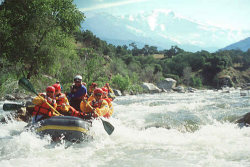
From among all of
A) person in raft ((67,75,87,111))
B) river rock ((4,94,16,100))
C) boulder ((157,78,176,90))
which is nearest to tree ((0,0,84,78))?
river rock ((4,94,16,100))

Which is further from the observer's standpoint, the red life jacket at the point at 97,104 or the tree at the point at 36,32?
the tree at the point at 36,32

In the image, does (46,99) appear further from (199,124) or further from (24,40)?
(24,40)

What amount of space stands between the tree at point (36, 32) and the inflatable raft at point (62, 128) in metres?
13.5

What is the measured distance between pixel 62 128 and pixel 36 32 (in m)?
15.1

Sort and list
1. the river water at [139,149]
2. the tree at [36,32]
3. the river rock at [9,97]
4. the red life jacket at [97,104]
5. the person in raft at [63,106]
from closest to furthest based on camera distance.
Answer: the river water at [139,149] < the person in raft at [63,106] < the red life jacket at [97,104] < the river rock at [9,97] < the tree at [36,32]

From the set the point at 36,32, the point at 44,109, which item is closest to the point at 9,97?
the point at 36,32

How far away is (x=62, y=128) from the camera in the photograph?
597 centimetres

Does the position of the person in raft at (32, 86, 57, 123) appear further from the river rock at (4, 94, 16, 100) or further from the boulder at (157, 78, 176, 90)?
the boulder at (157, 78, 176, 90)

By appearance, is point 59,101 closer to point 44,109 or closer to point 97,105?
point 44,109

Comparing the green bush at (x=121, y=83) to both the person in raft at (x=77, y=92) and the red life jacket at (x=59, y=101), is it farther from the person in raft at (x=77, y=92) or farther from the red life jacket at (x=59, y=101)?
the red life jacket at (x=59, y=101)

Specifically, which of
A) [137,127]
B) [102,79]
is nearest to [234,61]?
[102,79]

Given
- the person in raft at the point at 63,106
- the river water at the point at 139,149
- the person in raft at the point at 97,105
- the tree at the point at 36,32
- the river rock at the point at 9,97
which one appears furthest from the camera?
the tree at the point at 36,32

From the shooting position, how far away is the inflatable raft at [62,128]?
5977 millimetres

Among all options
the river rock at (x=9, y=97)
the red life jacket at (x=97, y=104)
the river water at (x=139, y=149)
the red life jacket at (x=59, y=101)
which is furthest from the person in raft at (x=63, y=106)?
the river rock at (x=9, y=97)
